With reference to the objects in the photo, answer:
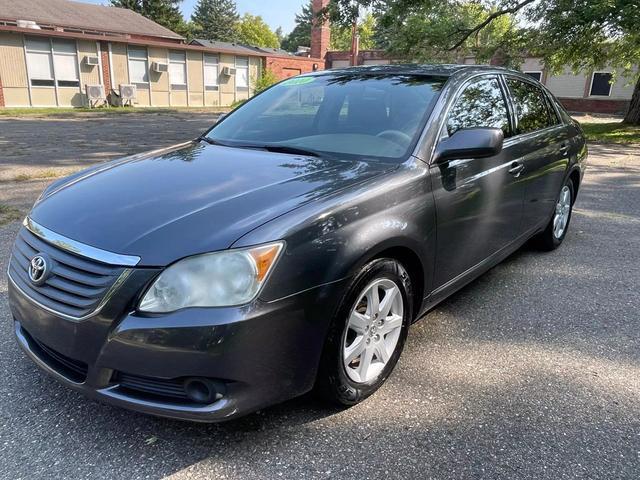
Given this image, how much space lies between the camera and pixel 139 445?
2.20 meters

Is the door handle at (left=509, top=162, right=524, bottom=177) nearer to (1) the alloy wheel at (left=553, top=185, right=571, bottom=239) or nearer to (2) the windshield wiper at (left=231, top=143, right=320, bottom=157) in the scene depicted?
(1) the alloy wheel at (left=553, top=185, right=571, bottom=239)

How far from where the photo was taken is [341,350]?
91.2 inches

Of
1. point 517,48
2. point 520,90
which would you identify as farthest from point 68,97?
point 520,90

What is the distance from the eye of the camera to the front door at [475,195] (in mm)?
2904

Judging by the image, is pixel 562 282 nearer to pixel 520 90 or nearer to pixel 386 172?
pixel 520 90

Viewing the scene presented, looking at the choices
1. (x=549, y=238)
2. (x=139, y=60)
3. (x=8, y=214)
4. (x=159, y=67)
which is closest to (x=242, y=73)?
(x=159, y=67)

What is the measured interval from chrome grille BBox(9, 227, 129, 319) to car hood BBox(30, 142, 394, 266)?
0.09m

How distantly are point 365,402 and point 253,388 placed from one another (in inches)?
29.6

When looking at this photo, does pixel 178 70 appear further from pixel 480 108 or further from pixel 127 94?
pixel 480 108

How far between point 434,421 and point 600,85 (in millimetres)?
34890

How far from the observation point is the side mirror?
9.16 ft

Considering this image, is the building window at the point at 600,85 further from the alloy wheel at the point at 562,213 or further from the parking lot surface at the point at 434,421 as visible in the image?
the parking lot surface at the point at 434,421

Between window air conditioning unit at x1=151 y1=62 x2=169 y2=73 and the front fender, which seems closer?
the front fender

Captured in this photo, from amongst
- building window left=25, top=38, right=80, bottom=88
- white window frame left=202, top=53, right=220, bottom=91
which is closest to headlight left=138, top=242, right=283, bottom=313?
building window left=25, top=38, right=80, bottom=88
